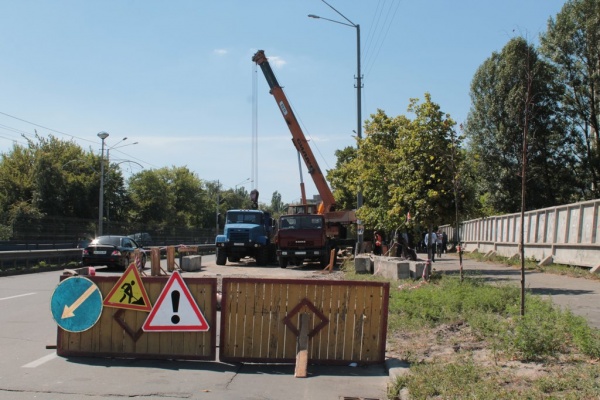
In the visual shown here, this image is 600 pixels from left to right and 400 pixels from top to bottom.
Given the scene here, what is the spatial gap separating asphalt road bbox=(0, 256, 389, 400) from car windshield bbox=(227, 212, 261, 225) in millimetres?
21364

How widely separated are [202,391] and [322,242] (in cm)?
2136

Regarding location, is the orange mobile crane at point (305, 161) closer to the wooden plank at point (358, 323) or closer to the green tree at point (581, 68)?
the green tree at point (581, 68)

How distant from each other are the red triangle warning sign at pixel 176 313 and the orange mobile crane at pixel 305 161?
22995 millimetres

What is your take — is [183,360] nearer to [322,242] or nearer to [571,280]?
[571,280]

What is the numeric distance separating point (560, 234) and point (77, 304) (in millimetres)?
20956

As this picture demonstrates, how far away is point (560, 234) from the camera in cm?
2348

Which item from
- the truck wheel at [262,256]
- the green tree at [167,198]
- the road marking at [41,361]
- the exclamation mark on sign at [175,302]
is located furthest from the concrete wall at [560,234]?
the green tree at [167,198]

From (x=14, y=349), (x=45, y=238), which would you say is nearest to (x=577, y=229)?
(x=14, y=349)

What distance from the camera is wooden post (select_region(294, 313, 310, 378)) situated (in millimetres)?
6982

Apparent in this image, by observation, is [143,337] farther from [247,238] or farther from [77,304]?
[247,238]

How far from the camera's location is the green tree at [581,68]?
1432 inches

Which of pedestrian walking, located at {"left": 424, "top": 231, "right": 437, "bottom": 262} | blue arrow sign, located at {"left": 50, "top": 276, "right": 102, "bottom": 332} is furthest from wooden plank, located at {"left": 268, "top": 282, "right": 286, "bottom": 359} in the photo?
pedestrian walking, located at {"left": 424, "top": 231, "right": 437, "bottom": 262}

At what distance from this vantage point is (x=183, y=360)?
7.69 meters

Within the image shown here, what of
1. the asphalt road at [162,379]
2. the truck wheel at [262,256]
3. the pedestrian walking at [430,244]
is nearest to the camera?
the asphalt road at [162,379]
